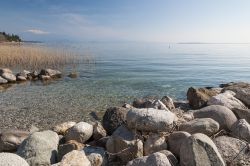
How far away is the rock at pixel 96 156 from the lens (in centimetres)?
704

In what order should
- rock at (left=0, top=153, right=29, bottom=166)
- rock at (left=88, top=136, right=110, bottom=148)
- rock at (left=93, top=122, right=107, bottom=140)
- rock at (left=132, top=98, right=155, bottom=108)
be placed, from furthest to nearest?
rock at (left=132, top=98, right=155, bottom=108), rock at (left=93, top=122, right=107, bottom=140), rock at (left=88, top=136, right=110, bottom=148), rock at (left=0, top=153, right=29, bottom=166)

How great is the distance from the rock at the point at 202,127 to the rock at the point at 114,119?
1774mm

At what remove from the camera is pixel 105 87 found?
22484 mm

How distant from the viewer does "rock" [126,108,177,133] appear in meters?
7.43

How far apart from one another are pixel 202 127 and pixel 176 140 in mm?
901

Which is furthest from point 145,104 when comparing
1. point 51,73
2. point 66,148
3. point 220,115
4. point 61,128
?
point 51,73

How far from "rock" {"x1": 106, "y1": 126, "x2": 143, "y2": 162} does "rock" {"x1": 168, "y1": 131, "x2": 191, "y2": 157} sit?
647 millimetres

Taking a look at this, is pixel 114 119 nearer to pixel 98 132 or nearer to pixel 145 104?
pixel 98 132

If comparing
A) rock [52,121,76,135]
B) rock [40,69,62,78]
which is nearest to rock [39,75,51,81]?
rock [40,69,62,78]

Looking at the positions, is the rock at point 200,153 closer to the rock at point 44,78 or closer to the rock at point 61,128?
the rock at point 61,128

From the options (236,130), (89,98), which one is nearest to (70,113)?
(89,98)

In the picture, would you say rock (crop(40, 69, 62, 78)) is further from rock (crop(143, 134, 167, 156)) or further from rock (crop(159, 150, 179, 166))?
rock (crop(159, 150, 179, 166))

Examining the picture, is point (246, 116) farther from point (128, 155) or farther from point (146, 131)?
point (128, 155)

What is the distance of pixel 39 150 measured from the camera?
7031 mm
